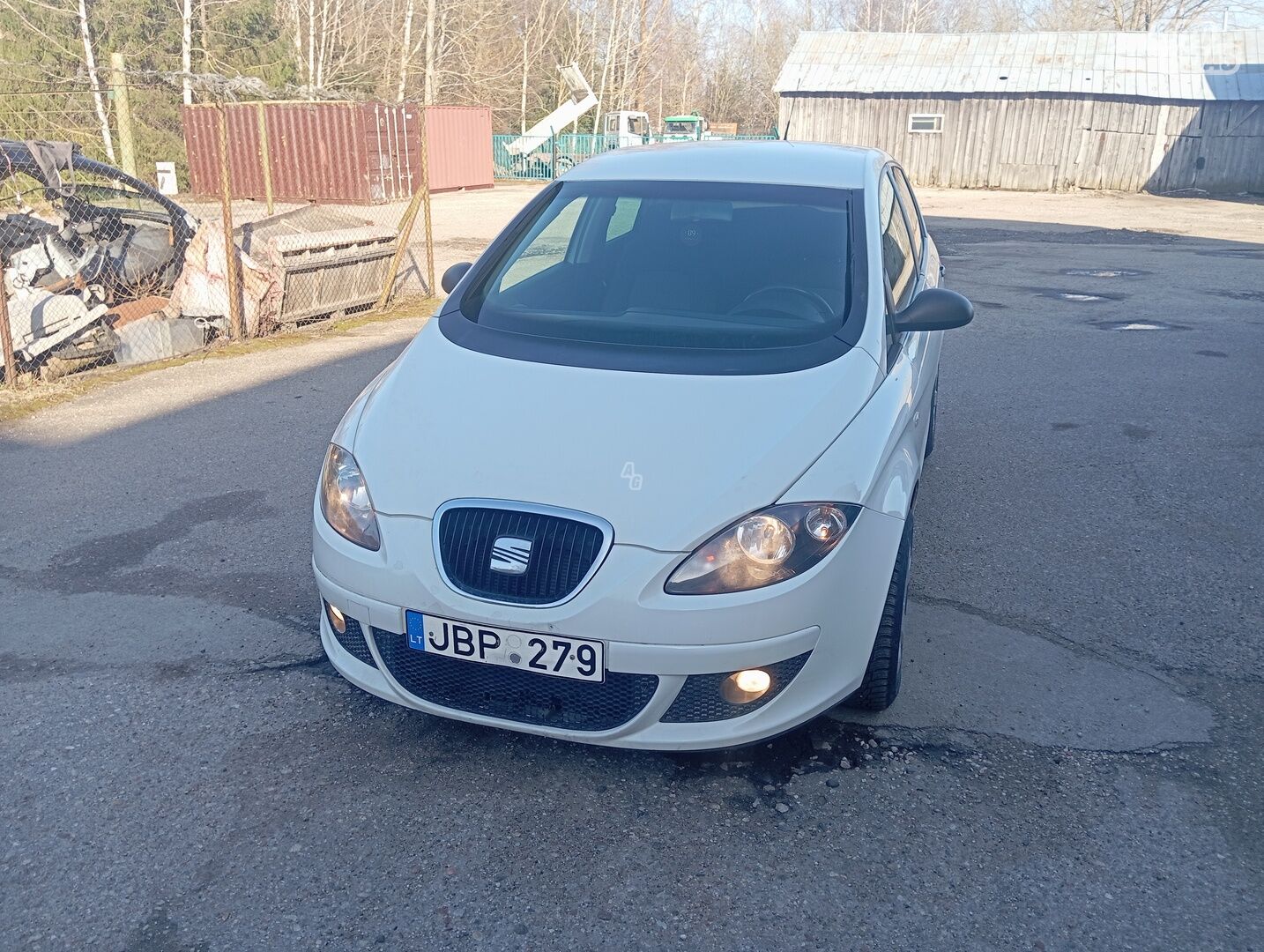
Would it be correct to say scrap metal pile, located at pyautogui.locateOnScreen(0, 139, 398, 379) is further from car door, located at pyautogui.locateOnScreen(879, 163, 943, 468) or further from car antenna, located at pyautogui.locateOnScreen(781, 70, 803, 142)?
car antenna, located at pyautogui.locateOnScreen(781, 70, 803, 142)

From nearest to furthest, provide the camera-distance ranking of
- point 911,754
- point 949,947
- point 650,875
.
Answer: point 949,947
point 650,875
point 911,754

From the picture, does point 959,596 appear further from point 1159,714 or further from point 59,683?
point 59,683

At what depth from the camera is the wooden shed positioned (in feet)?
103

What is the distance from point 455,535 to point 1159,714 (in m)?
2.36

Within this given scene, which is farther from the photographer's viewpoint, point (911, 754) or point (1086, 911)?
point (911, 754)

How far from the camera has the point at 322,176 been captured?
2428 centimetres

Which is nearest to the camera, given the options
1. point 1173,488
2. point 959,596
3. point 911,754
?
point 911,754

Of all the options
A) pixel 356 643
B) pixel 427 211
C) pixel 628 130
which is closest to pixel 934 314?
pixel 356 643

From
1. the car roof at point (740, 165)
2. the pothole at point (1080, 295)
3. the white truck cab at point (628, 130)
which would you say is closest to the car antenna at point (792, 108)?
the white truck cab at point (628, 130)

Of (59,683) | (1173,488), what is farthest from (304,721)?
(1173,488)

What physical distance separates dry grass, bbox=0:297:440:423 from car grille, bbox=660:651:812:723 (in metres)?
5.86

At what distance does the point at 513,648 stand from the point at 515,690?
0.55 feet

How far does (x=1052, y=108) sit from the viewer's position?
3195 cm

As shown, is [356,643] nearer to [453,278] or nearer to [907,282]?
[453,278]
